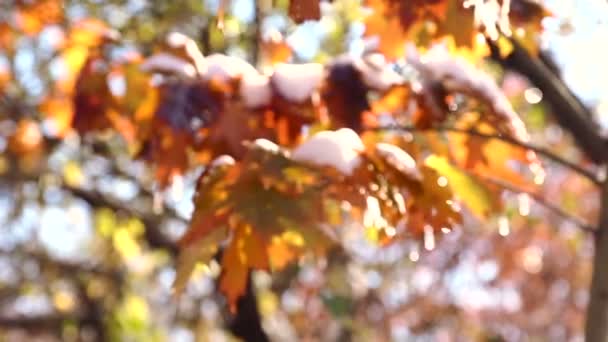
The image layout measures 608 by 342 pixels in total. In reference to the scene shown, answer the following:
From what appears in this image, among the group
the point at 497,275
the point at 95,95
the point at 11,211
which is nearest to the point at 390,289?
the point at 497,275

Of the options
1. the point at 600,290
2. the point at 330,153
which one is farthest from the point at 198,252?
the point at 600,290

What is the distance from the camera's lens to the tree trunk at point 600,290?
4.33 feet

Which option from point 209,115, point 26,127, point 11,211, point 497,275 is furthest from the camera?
point 497,275

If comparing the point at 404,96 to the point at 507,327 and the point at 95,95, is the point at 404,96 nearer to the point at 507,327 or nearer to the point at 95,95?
the point at 95,95

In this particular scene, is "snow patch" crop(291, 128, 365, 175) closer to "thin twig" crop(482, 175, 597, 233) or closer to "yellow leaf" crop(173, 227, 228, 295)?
"yellow leaf" crop(173, 227, 228, 295)

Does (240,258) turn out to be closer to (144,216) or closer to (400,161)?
(400,161)

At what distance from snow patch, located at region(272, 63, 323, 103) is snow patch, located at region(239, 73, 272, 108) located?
0.07ft

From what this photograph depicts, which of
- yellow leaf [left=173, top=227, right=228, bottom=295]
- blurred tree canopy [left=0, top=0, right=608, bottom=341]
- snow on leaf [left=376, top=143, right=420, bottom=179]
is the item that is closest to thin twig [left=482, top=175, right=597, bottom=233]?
blurred tree canopy [left=0, top=0, right=608, bottom=341]

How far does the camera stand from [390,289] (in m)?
4.50

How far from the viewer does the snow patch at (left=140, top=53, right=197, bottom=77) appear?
4.52 ft

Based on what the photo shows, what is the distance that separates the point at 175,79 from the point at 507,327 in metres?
4.34

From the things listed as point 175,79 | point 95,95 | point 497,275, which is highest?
point 497,275

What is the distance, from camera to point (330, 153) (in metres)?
1.22

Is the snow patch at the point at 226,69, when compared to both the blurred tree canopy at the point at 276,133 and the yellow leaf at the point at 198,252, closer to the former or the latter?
the blurred tree canopy at the point at 276,133
